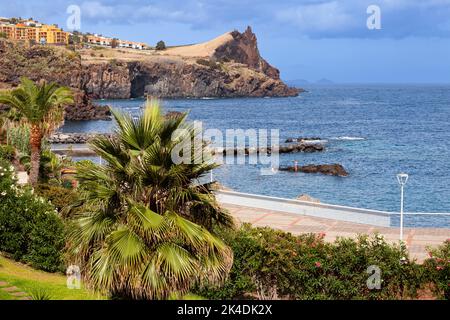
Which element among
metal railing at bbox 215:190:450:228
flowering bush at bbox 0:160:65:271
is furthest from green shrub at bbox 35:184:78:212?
metal railing at bbox 215:190:450:228

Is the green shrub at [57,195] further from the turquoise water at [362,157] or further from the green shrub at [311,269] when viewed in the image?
the green shrub at [311,269]

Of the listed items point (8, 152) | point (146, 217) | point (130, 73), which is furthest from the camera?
point (130, 73)

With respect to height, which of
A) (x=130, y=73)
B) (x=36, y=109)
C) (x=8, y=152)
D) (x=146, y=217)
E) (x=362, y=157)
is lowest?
(x=362, y=157)

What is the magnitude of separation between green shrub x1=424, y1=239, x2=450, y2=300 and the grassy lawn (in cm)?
585

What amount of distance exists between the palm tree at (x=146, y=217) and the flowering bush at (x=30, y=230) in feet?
13.9

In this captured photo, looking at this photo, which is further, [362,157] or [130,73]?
[130,73]

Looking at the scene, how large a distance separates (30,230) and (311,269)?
591cm

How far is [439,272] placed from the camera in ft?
39.1

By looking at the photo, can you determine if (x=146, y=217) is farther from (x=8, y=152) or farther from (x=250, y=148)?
(x=250, y=148)

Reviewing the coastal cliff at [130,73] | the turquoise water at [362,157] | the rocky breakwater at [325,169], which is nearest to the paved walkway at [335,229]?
the turquoise water at [362,157]

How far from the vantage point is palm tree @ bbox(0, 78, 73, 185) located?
20.9 metres

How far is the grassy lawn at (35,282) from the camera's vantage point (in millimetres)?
11164

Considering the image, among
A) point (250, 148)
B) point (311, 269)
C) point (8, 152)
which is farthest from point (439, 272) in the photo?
point (250, 148)
